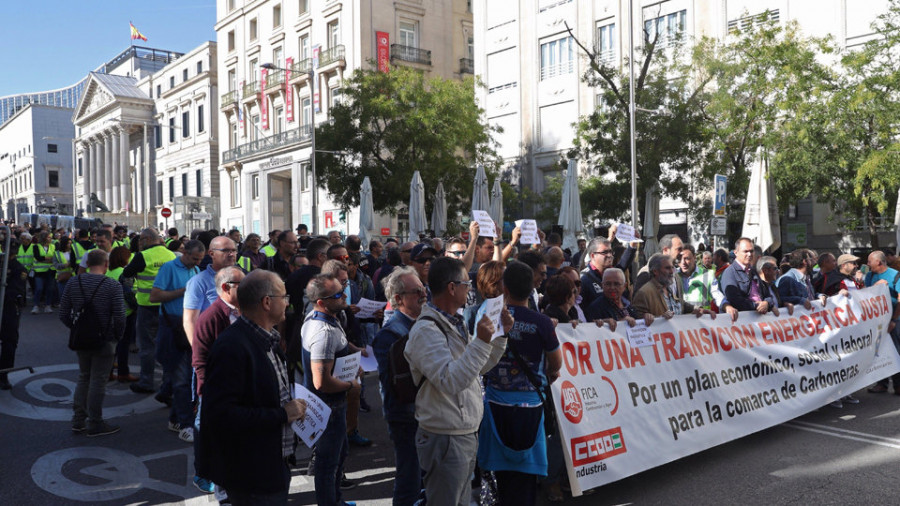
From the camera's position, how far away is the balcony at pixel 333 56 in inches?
1612

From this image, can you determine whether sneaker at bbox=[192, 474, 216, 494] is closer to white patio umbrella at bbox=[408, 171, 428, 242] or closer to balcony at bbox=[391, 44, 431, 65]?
white patio umbrella at bbox=[408, 171, 428, 242]

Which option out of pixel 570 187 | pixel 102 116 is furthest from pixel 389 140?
pixel 102 116

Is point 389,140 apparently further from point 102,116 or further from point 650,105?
point 102,116

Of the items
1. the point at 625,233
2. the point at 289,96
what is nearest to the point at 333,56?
the point at 289,96

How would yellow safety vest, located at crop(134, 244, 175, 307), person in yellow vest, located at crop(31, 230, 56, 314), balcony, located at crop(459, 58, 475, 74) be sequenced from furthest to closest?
balcony, located at crop(459, 58, 475, 74) < person in yellow vest, located at crop(31, 230, 56, 314) < yellow safety vest, located at crop(134, 244, 175, 307)

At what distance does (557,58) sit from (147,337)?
27984 millimetres

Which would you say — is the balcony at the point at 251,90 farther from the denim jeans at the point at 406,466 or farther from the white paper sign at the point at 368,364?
the denim jeans at the point at 406,466

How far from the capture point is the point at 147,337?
859 cm

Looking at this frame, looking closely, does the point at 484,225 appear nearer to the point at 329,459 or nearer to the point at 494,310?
the point at 329,459

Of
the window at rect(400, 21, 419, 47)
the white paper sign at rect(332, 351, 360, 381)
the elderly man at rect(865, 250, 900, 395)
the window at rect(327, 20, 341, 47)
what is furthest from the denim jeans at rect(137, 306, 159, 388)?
the window at rect(400, 21, 419, 47)

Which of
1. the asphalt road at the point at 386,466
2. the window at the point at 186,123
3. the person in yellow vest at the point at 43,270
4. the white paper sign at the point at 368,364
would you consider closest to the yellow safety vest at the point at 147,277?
the asphalt road at the point at 386,466

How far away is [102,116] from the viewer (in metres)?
76.6

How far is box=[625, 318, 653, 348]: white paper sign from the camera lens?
5672 millimetres

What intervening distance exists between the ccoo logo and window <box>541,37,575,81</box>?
29265 mm
